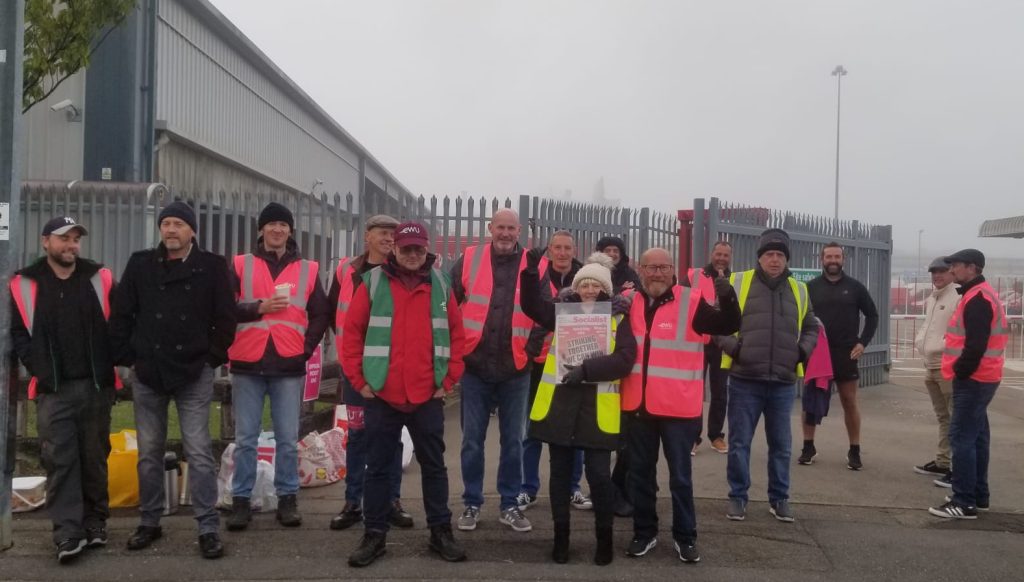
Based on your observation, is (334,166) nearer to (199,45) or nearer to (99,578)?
(199,45)

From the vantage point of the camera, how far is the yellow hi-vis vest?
16.6 feet

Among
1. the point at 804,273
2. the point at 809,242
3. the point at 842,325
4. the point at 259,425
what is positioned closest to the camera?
the point at 259,425

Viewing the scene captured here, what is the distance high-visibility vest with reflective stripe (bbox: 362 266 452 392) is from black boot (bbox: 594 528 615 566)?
1213 mm

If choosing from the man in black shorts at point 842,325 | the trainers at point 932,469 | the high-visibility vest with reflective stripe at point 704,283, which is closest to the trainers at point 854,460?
the man in black shorts at point 842,325

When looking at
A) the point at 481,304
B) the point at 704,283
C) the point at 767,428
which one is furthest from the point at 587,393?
the point at 704,283

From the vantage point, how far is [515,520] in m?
5.67

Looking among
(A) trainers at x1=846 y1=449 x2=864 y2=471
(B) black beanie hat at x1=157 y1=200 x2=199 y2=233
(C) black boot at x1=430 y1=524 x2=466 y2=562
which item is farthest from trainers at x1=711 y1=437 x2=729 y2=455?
(B) black beanie hat at x1=157 y1=200 x2=199 y2=233

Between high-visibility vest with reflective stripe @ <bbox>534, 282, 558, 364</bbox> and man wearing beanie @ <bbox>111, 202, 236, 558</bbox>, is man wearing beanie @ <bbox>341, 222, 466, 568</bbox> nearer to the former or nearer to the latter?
high-visibility vest with reflective stripe @ <bbox>534, 282, 558, 364</bbox>

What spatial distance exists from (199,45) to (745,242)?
896cm

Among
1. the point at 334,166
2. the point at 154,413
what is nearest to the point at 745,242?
the point at 154,413

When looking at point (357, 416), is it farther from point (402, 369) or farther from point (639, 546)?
point (639, 546)

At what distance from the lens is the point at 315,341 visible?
19.2 ft

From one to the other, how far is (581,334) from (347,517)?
6.29ft

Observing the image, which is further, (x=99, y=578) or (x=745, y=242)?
(x=745, y=242)
